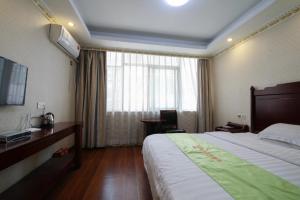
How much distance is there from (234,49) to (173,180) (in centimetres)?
348

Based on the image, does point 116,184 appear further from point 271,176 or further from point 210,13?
point 210,13

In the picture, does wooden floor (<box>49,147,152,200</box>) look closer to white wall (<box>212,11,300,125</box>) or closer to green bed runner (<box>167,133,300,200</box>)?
green bed runner (<box>167,133,300,200</box>)

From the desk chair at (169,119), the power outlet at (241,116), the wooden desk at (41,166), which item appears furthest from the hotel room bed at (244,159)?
the desk chair at (169,119)

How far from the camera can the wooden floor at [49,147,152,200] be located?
6.11 ft

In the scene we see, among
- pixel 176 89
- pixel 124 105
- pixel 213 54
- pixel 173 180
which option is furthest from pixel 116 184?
pixel 213 54

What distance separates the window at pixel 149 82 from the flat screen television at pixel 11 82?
7.01 ft

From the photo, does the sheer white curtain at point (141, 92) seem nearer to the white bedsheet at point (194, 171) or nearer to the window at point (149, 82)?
the window at point (149, 82)

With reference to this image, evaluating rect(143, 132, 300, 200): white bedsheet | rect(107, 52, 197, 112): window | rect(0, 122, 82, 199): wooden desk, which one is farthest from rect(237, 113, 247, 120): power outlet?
rect(0, 122, 82, 199): wooden desk

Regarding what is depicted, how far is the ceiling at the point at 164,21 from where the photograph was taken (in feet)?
7.97

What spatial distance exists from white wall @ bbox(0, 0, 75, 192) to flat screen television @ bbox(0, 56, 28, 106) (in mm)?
153

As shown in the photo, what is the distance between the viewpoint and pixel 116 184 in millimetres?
2109

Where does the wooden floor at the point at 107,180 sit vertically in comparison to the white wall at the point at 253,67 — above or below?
below

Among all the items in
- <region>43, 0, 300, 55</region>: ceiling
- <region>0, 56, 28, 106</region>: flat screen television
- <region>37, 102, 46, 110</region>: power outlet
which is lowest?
<region>37, 102, 46, 110</region>: power outlet

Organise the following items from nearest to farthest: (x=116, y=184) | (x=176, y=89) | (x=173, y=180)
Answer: (x=173, y=180), (x=116, y=184), (x=176, y=89)
